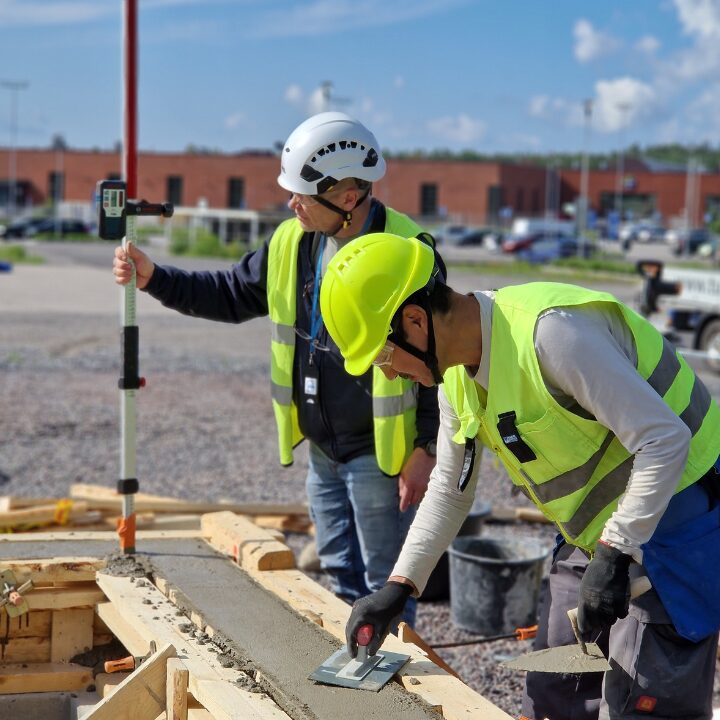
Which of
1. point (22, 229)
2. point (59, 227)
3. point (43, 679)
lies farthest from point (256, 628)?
point (22, 229)

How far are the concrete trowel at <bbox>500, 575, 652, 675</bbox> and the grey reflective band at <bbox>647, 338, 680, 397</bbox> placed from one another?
53cm

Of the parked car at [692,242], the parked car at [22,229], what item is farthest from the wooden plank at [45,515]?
the parked car at [22,229]

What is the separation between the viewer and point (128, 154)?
4.67 meters

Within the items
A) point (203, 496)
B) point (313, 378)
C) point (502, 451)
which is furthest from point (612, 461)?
point (203, 496)

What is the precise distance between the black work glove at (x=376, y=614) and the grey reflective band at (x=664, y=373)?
1.02 metres

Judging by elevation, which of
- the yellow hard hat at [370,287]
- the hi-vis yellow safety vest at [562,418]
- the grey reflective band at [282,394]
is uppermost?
the yellow hard hat at [370,287]

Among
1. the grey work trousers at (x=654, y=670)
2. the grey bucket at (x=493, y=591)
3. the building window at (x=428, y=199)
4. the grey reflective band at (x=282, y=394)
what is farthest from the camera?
the building window at (x=428, y=199)

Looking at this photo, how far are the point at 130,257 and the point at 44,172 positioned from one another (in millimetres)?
86583

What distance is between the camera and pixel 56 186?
85.0m

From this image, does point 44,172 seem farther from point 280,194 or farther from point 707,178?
point 707,178

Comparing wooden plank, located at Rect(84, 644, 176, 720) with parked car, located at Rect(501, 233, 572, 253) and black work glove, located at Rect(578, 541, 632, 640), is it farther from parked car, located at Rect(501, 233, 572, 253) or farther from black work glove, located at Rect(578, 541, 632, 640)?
parked car, located at Rect(501, 233, 572, 253)

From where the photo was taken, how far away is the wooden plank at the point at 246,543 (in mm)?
4453

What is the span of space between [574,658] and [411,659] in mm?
601

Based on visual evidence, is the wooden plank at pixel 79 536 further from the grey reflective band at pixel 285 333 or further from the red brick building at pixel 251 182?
the red brick building at pixel 251 182
